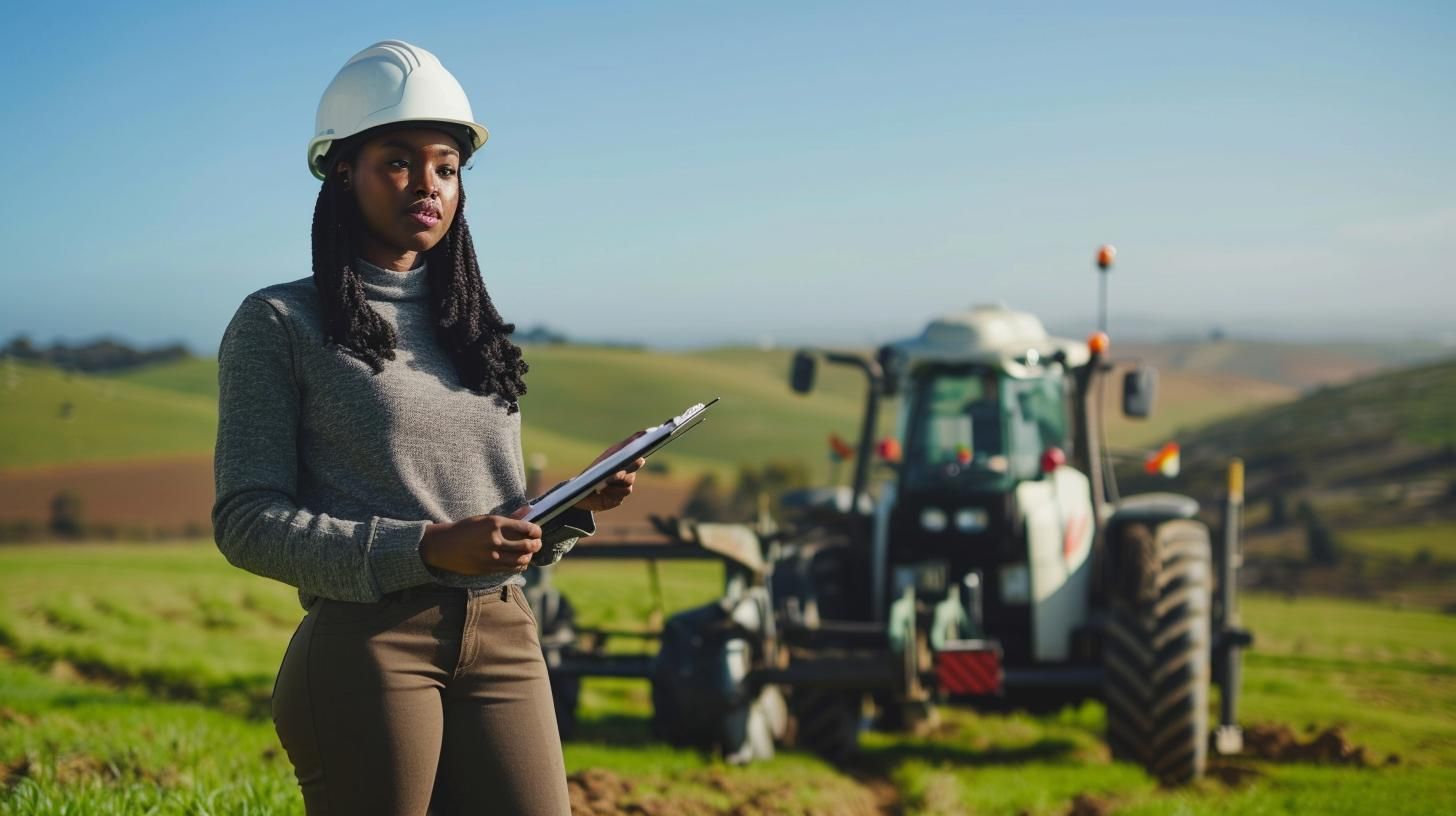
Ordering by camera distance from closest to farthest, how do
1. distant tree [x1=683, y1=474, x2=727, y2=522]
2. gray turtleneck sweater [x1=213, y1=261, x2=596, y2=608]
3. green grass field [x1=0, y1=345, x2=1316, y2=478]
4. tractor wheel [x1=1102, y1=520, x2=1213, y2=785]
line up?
gray turtleneck sweater [x1=213, y1=261, x2=596, y2=608] < tractor wheel [x1=1102, y1=520, x2=1213, y2=785] < green grass field [x1=0, y1=345, x2=1316, y2=478] < distant tree [x1=683, y1=474, x2=727, y2=522]

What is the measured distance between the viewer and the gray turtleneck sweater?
266cm

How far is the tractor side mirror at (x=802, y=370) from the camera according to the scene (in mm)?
9648

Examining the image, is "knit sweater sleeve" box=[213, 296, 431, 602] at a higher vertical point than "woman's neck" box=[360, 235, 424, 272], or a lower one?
lower

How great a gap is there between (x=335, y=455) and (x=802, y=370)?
7008 mm

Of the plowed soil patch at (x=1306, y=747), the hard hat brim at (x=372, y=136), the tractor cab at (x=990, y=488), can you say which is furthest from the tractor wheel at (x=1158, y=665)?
the hard hat brim at (x=372, y=136)

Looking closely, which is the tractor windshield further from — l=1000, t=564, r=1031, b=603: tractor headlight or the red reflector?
the red reflector

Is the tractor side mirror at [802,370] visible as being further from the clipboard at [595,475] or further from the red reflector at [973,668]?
the clipboard at [595,475]

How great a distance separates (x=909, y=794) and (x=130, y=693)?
18.2 feet

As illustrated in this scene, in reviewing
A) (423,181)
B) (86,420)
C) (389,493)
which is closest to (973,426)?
(423,181)

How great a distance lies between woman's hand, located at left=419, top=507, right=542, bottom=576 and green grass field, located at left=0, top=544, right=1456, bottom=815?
301 centimetres

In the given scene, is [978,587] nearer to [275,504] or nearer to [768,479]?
[275,504]

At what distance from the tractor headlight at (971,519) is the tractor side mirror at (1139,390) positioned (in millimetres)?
1046

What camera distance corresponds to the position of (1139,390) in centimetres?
941

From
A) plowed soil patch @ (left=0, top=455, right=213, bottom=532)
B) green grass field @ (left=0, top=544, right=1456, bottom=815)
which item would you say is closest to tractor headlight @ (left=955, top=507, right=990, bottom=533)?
green grass field @ (left=0, top=544, right=1456, bottom=815)
